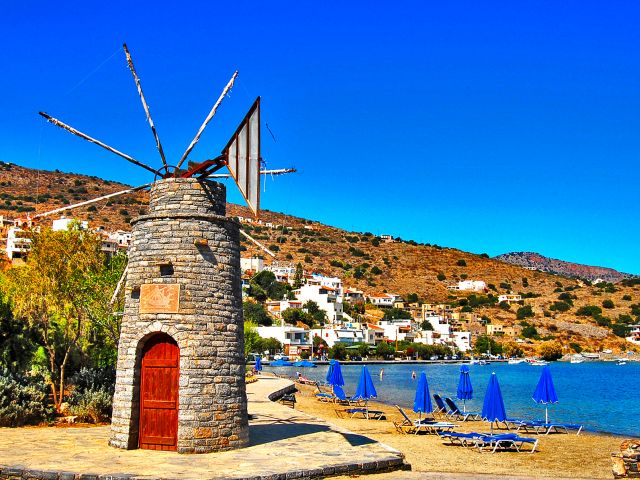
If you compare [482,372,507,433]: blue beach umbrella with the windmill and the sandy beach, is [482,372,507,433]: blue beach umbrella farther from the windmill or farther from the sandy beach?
the windmill

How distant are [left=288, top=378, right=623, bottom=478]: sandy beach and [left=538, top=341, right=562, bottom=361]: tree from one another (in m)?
89.6

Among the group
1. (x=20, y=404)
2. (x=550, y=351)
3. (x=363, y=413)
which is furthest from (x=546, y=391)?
(x=550, y=351)

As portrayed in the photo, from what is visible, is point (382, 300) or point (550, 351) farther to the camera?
point (382, 300)

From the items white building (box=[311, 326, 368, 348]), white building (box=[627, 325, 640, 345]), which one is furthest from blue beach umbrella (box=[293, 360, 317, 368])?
white building (box=[627, 325, 640, 345])

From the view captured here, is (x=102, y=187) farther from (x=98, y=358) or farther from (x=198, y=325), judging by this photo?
(x=198, y=325)

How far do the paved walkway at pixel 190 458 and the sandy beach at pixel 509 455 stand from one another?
3.58ft

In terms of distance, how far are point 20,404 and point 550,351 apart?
347 ft

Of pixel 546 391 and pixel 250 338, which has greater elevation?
pixel 250 338

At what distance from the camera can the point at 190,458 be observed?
435 inches

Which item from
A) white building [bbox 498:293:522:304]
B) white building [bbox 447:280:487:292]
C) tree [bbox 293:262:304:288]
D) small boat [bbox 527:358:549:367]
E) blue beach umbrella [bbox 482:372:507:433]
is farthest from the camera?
white building [bbox 447:280:487:292]

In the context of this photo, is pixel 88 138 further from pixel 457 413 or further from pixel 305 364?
pixel 305 364

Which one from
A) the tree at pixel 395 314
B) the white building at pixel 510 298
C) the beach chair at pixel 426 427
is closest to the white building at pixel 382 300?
the tree at pixel 395 314

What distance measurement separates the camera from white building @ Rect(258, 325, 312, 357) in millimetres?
85188

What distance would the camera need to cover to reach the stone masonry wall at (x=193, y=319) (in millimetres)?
11602
